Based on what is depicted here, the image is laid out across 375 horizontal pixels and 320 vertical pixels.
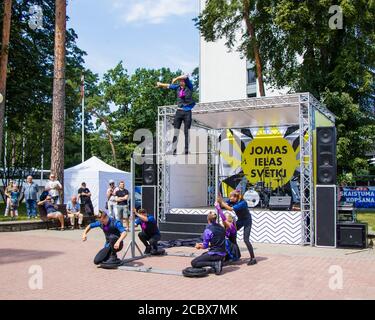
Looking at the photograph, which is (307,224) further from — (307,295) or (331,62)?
(331,62)

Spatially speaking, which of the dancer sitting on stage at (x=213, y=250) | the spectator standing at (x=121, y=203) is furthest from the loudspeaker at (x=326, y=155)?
the spectator standing at (x=121, y=203)

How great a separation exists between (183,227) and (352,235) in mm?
4574

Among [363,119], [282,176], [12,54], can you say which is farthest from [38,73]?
[363,119]

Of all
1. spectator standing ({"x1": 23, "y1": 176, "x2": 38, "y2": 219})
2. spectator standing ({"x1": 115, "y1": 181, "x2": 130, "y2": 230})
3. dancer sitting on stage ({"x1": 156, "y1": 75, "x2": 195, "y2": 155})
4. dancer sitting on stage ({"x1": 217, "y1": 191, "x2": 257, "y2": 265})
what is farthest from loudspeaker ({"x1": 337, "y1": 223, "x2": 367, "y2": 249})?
spectator standing ({"x1": 23, "y1": 176, "x2": 38, "y2": 219})

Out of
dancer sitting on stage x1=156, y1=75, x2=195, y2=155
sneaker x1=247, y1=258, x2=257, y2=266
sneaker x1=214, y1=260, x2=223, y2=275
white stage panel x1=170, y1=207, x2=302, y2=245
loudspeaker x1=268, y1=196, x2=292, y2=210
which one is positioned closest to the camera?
sneaker x1=214, y1=260, x2=223, y2=275

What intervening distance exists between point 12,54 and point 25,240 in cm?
1113

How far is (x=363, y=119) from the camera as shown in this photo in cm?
1902

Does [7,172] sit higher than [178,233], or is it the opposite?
[7,172]

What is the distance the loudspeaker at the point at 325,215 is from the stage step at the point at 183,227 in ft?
10.1

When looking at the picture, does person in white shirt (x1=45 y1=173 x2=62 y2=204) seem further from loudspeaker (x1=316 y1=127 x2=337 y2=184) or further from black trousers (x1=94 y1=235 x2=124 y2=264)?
loudspeaker (x1=316 y1=127 x2=337 y2=184)

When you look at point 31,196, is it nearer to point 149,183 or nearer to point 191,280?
point 149,183

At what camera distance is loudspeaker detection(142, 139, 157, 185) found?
1373 centimetres

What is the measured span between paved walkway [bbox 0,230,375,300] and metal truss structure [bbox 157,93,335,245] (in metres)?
1.52
